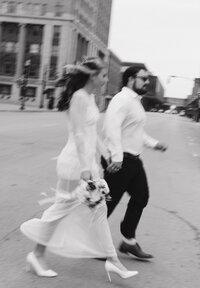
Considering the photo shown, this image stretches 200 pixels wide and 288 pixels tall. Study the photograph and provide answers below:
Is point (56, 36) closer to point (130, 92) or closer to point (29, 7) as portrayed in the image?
point (29, 7)

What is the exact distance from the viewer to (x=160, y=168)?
11789 mm

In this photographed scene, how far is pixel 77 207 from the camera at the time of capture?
387 centimetres

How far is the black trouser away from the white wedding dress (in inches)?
20.3

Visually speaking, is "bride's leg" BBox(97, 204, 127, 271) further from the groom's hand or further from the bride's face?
the bride's face

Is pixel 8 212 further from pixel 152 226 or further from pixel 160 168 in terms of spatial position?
pixel 160 168

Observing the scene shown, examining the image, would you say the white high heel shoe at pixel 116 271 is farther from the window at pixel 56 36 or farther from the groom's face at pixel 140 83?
the window at pixel 56 36

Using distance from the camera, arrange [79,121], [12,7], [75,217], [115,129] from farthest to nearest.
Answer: [12,7] < [115,129] < [75,217] < [79,121]

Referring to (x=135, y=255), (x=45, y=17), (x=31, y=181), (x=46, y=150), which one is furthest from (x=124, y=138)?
(x=45, y=17)

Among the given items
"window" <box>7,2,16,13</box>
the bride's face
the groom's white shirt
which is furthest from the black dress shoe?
"window" <box>7,2,16,13</box>

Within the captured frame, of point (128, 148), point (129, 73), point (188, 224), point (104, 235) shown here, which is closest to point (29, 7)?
point (188, 224)

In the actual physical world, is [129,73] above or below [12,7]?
below

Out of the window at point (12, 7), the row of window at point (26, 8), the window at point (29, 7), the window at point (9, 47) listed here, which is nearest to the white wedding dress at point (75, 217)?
the row of window at point (26, 8)

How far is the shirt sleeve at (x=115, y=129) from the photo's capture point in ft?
13.6

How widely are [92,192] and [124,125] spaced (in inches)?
31.7
